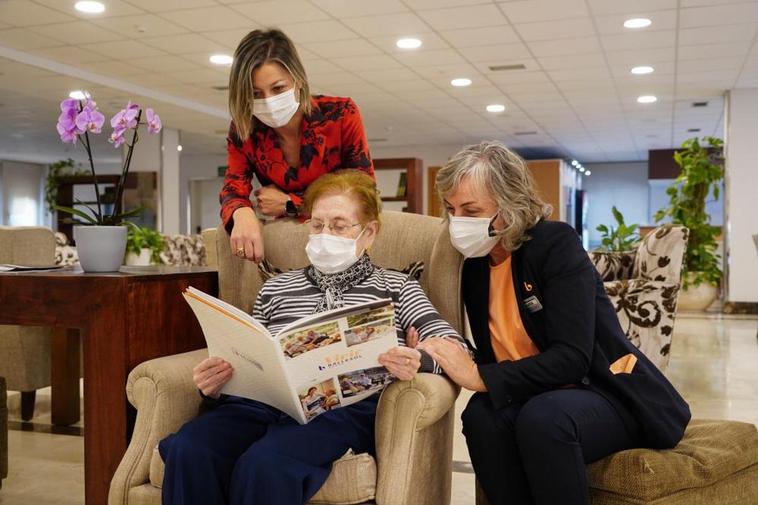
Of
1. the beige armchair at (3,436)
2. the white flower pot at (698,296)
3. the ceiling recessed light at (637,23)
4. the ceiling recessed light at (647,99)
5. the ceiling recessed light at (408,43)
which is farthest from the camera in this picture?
the ceiling recessed light at (647,99)

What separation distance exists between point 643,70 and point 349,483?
309 inches

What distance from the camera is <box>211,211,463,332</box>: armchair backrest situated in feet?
7.16

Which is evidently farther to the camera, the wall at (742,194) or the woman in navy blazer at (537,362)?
the wall at (742,194)

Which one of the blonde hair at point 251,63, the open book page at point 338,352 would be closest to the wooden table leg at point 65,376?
the blonde hair at point 251,63

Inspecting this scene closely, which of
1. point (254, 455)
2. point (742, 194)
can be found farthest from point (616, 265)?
point (742, 194)

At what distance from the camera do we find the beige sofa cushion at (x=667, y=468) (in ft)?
5.47

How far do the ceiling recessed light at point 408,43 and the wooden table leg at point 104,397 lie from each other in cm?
567

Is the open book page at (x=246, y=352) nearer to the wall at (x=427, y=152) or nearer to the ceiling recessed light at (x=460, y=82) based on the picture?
the ceiling recessed light at (x=460, y=82)

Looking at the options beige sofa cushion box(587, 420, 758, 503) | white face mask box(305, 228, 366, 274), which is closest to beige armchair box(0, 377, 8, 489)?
white face mask box(305, 228, 366, 274)

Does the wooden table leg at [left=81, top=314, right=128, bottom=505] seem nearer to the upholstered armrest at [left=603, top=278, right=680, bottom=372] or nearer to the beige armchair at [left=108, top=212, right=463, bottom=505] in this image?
the beige armchair at [left=108, top=212, right=463, bottom=505]

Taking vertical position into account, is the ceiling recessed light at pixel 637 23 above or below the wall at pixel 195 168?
above

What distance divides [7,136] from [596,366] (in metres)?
14.4

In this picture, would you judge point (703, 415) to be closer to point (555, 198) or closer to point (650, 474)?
point (650, 474)

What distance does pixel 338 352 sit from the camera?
1.66m
